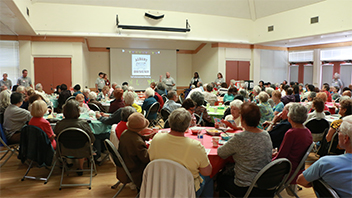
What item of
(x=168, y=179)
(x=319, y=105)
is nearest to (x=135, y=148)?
(x=168, y=179)

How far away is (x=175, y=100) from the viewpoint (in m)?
5.31

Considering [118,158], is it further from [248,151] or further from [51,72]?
[51,72]

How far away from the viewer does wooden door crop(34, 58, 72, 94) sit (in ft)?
36.7

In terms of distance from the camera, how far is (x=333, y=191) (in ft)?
5.80

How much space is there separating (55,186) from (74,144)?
2.44ft

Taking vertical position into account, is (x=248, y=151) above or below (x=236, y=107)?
below

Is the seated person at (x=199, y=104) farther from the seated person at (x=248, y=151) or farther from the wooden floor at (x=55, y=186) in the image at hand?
the seated person at (x=248, y=151)

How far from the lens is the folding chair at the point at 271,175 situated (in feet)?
7.26

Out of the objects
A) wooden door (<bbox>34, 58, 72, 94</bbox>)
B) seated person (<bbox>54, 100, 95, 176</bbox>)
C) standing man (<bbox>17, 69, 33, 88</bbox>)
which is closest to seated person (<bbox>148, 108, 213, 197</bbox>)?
seated person (<bbox>54, 100, 95, 176</bbox>)

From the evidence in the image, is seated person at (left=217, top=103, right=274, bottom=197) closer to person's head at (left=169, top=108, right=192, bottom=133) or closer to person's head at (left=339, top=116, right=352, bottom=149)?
person's head at (left=169, top=108, right=192, bottom=133)

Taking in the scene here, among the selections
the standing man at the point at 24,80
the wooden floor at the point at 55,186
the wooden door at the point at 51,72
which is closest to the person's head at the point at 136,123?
the wooden floor at the point at 55,186

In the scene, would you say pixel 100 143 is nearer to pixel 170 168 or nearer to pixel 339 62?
pixel 170 168

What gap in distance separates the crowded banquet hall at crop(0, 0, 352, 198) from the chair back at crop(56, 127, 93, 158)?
0.07ft

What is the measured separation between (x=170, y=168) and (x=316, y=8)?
467 inches
